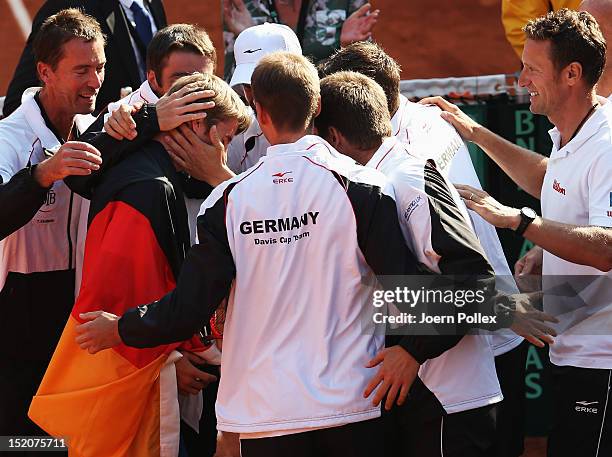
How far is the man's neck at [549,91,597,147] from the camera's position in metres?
4.03

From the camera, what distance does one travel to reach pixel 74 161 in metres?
3.77

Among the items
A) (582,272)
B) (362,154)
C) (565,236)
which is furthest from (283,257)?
(582,272)

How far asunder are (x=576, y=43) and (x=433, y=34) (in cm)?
716

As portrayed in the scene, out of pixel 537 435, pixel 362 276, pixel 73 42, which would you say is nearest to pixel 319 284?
pixel 362 276

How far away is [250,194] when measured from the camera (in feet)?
11.2

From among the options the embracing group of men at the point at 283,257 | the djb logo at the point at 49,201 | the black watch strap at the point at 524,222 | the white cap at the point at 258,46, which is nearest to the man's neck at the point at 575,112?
the embracing group of men at the point at 283,257

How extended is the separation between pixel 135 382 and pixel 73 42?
1.62m

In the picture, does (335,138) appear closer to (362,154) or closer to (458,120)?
(362,154)

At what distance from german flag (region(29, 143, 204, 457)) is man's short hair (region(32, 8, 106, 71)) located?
0.95 m

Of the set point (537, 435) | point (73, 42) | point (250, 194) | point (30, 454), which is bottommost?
point (537, 435)

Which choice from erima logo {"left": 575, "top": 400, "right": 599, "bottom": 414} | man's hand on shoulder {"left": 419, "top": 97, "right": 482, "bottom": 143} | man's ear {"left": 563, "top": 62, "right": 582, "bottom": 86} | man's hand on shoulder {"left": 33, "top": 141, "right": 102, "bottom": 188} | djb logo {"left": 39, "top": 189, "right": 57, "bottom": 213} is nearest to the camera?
man's hand on shoulder {"left": 33, "top": 141, "right": 102, "bottom": 188}

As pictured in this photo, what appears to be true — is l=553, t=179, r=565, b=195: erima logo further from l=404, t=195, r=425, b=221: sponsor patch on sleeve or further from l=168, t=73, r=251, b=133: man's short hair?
l=168, t=73, r=251, b=133: man's short hair

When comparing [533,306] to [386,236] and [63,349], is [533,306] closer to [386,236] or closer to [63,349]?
[386,236]

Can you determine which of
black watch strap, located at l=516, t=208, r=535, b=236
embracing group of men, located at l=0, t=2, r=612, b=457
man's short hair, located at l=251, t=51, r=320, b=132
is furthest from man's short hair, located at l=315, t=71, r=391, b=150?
black watch strap, located at l=516, t=208, r=535, b=236
